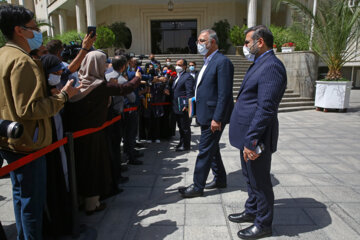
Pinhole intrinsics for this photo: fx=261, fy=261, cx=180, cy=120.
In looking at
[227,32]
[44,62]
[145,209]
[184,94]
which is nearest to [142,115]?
[184,94]

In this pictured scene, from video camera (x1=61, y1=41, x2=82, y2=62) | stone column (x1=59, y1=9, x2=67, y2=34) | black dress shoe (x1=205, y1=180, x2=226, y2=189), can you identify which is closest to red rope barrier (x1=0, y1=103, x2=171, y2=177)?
video camera (x1=61, y1=41, x2=82, y2=62)

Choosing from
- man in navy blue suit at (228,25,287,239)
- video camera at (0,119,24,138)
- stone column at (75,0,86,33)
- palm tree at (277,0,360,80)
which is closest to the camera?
video camera at (0,119,24,138)

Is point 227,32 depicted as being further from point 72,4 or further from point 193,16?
point 72,4

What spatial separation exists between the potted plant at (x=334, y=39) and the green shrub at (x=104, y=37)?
8668 millimetres

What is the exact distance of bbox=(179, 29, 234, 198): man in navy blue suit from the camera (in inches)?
119

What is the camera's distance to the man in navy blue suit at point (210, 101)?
302cm

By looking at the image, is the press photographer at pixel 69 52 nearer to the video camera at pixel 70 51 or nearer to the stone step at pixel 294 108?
the video camera at pixel 70 51

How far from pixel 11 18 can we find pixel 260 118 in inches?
79.6

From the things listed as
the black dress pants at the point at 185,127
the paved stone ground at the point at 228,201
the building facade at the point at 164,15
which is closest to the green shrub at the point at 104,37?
the building facade at the point at 164,15

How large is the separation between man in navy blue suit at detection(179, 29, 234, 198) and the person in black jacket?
1961mm

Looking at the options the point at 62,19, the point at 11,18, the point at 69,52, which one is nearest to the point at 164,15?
the point at 62,19

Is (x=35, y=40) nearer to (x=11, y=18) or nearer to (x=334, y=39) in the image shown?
(x=11, y=18)

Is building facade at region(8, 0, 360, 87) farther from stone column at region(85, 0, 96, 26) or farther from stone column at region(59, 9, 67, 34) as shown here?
stone column at region(85, 0, 96, 26)

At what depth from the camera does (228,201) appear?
3230 mm
